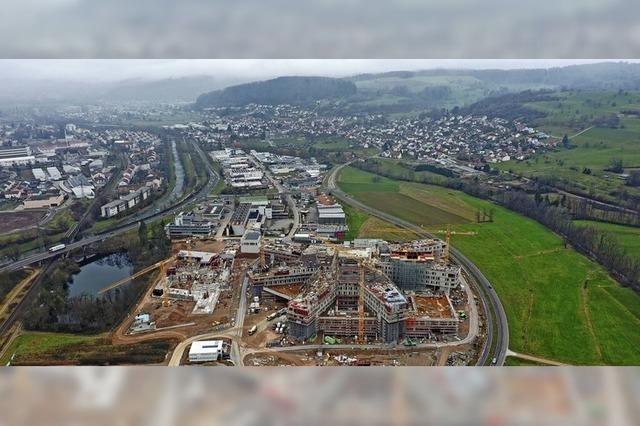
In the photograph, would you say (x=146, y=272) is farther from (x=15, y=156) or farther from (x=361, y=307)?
(x=15, y=156)

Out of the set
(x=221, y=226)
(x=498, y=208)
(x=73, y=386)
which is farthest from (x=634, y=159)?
(x=73, y=386)

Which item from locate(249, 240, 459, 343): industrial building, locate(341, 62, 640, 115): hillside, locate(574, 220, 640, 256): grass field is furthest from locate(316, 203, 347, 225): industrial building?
locate(341, 62, 640, 115): hillside

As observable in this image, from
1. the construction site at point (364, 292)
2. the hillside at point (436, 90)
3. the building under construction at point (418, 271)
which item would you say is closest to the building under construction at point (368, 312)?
the construction site at point (364, 292)

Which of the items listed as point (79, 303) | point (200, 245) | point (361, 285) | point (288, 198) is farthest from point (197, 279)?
point (288, 198)

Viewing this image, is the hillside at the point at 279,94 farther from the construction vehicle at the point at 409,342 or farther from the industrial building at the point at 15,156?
the construction vehicle at the point at 409,342

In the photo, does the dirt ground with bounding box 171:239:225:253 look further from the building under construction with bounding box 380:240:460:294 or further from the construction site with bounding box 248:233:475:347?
the building under construction with bounding box 380:240:460:294

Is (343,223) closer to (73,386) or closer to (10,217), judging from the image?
(10,217)
